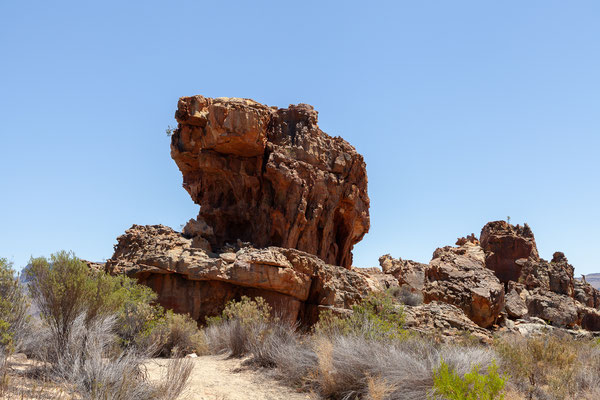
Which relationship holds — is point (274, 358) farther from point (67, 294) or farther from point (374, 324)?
point (67, 294)

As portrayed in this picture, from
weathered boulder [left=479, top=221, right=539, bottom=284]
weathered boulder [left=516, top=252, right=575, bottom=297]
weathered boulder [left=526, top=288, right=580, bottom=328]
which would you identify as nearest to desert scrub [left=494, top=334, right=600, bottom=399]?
weathered boulder [left=526, top=288, right=580, bottom=328]

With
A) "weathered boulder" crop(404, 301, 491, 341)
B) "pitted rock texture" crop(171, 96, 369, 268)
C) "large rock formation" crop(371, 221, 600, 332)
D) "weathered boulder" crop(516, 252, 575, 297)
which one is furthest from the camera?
"weathered boulder" crop(516, 252, 575, 297)

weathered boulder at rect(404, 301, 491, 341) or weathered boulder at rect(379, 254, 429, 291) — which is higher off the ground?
weathered boulder at rect(379, 254, 429, 291)

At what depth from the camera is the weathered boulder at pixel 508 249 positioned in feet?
103

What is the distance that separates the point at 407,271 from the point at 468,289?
12359mm

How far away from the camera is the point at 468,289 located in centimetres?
1530

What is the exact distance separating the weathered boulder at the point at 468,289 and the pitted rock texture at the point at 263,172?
8246 millimetres

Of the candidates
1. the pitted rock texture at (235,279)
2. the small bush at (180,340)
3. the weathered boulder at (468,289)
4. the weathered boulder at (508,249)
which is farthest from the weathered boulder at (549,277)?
the small bush at (180,340)

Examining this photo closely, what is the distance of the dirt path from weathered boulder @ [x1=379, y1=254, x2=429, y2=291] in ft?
47.9

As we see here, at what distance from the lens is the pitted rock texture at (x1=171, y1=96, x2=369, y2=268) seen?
72.9ft

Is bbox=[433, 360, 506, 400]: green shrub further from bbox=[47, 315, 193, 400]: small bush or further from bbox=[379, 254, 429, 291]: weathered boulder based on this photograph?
bbox=[379, 254, 429, 291]: weathered boulder

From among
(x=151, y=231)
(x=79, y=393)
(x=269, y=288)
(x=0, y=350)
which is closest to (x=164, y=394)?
(x=79, y=393)

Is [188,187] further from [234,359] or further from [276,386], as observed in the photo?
[276,386]

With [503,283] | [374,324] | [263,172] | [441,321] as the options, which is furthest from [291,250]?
[503,283]
